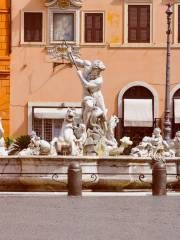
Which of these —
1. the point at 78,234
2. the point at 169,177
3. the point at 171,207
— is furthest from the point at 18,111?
the point at 78,234

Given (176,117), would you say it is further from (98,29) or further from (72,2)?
(72,2)

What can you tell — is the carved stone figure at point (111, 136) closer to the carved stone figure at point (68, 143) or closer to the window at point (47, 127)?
the carved stone figure at point (68, 143)

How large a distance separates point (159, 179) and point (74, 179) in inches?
70.7

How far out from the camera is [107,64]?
42.6m

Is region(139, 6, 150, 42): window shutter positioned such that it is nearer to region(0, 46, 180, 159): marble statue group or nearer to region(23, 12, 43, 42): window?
region(23, 12, 43, 42): window

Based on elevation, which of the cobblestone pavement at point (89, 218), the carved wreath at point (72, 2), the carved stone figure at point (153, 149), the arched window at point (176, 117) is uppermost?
the carved wreath at point (72, 2)

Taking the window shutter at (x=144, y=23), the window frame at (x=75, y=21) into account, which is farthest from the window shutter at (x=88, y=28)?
the window shutter at (x=144, y=23)

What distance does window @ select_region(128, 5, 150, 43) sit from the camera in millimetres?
42375

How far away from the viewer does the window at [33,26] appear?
42.3m

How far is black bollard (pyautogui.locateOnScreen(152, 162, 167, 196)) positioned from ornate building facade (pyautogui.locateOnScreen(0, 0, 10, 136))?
71.5 ft

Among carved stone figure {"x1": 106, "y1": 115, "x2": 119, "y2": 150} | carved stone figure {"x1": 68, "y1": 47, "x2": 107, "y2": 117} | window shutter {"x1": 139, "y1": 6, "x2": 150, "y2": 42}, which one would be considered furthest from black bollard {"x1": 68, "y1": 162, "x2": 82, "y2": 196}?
window shutter {"x1": 139, "y1": 6, "x2": 150, "y2": 42}

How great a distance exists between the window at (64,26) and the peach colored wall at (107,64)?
493 mm

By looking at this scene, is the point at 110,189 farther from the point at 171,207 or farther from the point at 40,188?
the point at 171,207

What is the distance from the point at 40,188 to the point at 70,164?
4.69 feet
